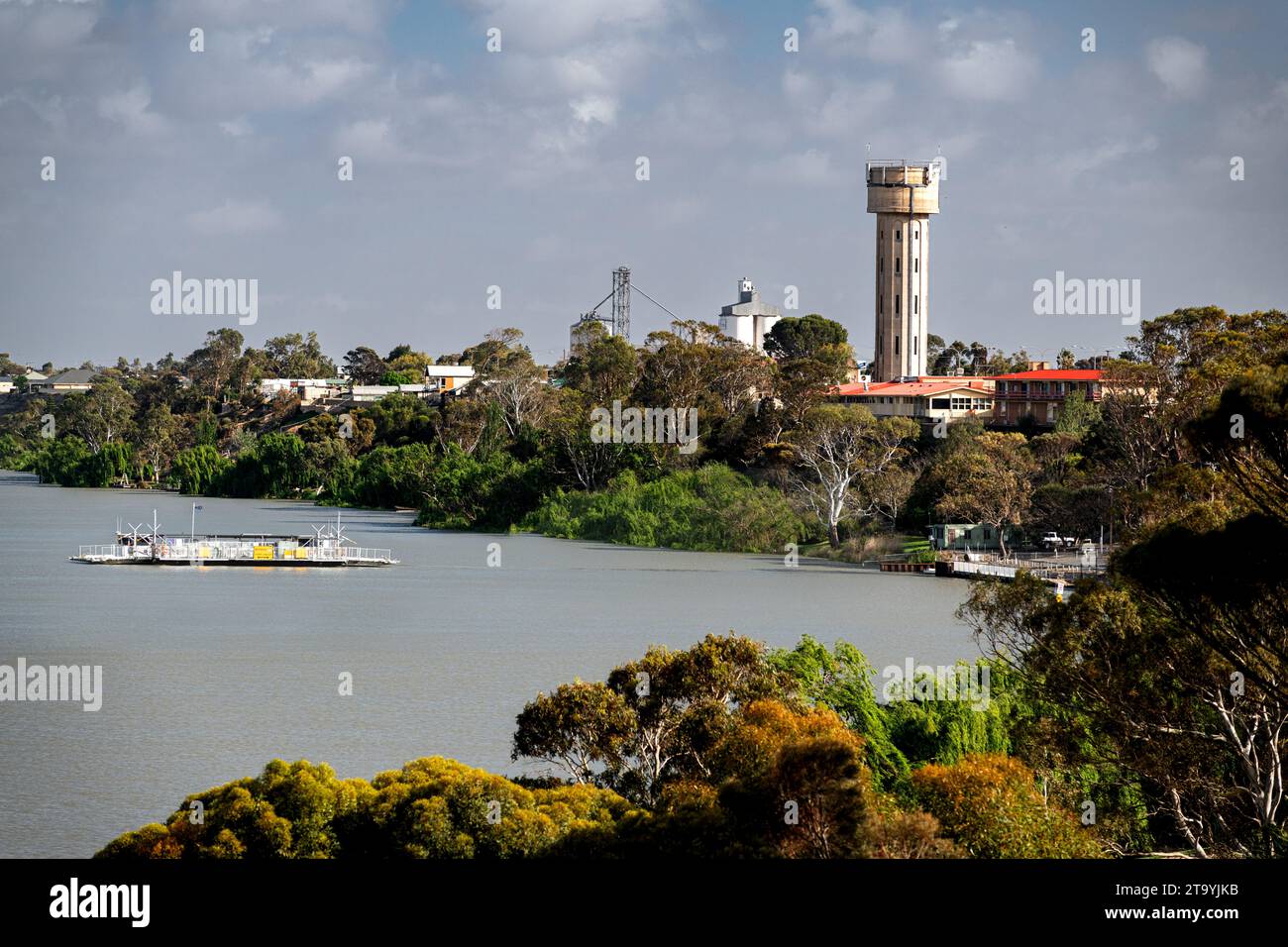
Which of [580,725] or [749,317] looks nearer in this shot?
[580,725]

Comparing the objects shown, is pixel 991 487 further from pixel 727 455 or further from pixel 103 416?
pixel 103 416

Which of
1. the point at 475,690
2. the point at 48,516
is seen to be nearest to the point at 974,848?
the point at 475,690

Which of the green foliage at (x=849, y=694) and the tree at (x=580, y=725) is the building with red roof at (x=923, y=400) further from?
the tree at (x=580, y=725)

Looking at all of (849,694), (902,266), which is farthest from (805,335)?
(849,694)

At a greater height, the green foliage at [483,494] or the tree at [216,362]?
the tree at [216,362]

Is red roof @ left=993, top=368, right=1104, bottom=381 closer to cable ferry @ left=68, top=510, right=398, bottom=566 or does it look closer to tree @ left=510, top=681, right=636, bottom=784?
cable ferry @ left=68, top=510, right=398, bottom=566

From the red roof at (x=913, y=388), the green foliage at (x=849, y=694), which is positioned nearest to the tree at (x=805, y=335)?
the red roof at (x=913, y=388)
